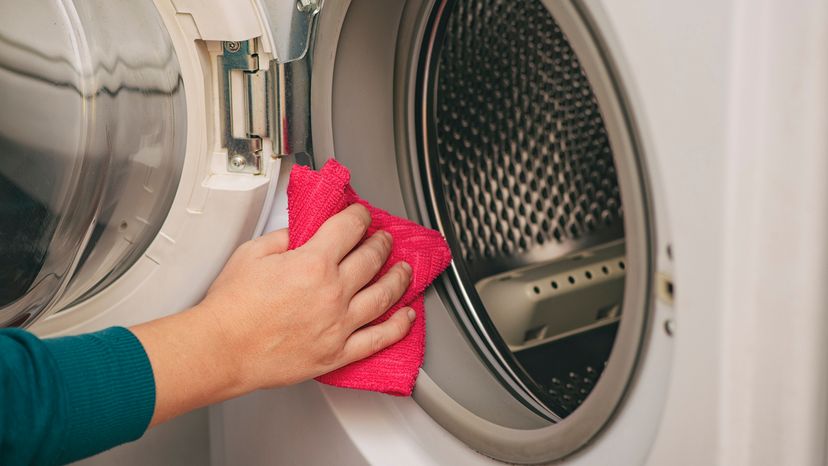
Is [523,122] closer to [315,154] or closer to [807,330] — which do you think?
[315,154]

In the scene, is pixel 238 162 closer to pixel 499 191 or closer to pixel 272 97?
pixel 272 97

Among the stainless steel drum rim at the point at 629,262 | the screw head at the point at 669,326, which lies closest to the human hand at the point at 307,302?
the stainless steel drum rim at the point at 629,262

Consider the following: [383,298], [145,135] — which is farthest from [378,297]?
[145,135]

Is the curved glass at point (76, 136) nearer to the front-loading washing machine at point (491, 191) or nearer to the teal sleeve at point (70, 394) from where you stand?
the front-loading washing machine at point (491, 191)

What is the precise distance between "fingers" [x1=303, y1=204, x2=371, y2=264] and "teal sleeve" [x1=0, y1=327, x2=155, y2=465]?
0.52 feet

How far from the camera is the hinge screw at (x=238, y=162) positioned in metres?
0.73

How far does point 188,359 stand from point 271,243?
0.13 m

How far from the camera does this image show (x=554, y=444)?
596mm

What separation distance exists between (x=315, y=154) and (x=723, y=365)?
422mm

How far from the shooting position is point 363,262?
69 cm

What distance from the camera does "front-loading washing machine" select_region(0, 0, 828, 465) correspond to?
412 mm

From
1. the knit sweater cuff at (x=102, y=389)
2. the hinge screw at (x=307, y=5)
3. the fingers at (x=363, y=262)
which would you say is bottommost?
the knit sweater cuff at (x=102, y=389)

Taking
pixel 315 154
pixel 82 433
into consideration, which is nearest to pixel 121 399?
pixel 82 433

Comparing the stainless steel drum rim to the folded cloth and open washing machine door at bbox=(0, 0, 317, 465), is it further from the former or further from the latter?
open washing machine door at bbox=(0, 0, 317, 465)
